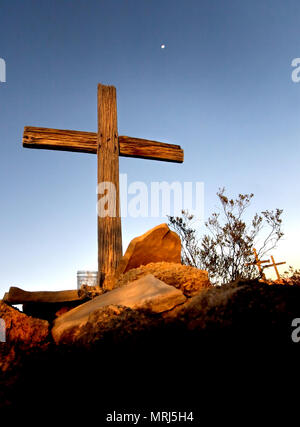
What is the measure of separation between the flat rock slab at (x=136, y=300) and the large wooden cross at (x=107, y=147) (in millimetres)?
1024

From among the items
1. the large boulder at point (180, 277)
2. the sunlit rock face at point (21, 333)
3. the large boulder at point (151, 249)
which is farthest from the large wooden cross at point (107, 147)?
the sunlit rock face at point (21, 333)

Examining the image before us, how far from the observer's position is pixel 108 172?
14.5 ft

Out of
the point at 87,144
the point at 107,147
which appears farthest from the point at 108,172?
the point at 87,144

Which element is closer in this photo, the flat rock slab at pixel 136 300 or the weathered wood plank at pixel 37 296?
the flat rock slab at pixel 136 300

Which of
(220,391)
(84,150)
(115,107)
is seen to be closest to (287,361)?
(220,391)

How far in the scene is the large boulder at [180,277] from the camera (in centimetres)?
326

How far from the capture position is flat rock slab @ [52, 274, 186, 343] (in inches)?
98.2

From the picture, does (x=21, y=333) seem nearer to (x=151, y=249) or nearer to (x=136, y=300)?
(x=136, y=300)

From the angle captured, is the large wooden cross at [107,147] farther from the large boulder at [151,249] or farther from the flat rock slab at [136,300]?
the flat rock slab at [136,300]

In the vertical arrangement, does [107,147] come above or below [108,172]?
above

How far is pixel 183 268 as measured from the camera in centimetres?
351

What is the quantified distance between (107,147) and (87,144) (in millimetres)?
303
